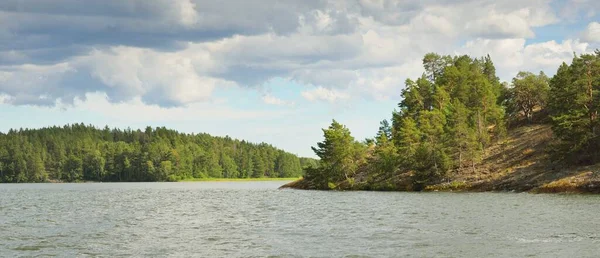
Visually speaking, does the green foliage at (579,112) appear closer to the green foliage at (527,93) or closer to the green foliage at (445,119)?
the green foliage at (445,119)

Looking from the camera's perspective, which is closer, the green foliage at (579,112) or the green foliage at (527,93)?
the green foliage at (579,112)

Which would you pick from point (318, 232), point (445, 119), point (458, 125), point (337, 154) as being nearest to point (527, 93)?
point (445, 119)

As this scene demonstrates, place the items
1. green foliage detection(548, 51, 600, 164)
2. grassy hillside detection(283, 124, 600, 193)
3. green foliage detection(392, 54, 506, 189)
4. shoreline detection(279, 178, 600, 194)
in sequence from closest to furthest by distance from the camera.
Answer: shoreline detection(279, 178, 600, 194)
grassy hillside detection(283, 124, 600, 193)
green foliage detection(548, 51, 600, 164)
green foliage detection(392, 54, 506, 189)

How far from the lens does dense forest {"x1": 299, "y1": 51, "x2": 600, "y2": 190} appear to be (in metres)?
109

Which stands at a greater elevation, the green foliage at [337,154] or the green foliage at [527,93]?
the green foliage at [527,93]

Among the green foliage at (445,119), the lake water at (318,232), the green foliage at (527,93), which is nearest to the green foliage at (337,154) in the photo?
the green foliage at (445,119)

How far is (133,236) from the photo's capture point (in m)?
50.0

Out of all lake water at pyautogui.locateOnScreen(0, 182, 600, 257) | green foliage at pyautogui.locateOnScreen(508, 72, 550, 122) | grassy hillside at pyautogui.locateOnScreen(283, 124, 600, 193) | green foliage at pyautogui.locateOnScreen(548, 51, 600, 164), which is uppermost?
green foliage at pyautogui.locateOnScreen(508, 72, 550, 122)

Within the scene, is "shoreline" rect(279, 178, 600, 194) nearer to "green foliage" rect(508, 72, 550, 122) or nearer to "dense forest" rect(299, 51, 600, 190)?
"dense forest" rect(299, 51, 600, 190)

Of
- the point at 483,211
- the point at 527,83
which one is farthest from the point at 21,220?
the point at 527,83

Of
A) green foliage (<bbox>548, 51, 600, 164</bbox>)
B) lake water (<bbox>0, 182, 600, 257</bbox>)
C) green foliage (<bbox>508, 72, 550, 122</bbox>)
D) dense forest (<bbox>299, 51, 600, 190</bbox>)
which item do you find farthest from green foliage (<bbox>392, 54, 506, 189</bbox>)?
lake water (<bbox>0, 182, 600, 257</bbox>)

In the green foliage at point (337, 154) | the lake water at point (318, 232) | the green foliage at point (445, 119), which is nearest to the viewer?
the lake water at point (318, 232)

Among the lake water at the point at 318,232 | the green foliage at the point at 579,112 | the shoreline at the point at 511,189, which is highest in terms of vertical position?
the green foliage at the point at 579,112

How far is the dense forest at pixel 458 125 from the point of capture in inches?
4274
